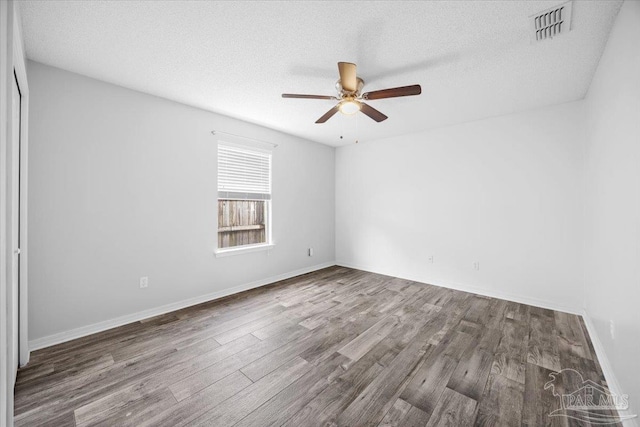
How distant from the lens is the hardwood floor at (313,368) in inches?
62.5

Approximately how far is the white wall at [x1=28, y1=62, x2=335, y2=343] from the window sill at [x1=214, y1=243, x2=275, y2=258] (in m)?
0.08

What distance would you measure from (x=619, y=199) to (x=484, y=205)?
6.52ft

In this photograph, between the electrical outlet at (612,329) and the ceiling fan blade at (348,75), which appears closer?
the electrical outlet at (612,329)

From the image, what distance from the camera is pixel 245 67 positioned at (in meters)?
2.36

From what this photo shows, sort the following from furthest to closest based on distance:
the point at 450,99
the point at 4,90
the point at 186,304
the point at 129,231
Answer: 1. the point at 186,304
2. the point at 450,99
3. the point at 129,231
4. the point at 4,90

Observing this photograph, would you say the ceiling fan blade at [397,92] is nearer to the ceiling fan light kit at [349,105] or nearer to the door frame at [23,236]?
the ceiling fan light kit at [349,105]

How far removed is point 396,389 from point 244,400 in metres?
1.05

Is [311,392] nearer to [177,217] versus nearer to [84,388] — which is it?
[84,388]

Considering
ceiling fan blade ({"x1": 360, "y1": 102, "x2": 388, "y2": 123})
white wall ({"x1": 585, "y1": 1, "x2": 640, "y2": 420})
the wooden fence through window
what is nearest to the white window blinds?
the wooden fence through window

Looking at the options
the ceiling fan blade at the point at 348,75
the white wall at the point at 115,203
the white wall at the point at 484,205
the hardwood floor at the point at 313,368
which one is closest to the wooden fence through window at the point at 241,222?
the white wall at the point at 115,203

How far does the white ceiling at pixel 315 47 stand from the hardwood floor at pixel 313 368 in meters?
2.57

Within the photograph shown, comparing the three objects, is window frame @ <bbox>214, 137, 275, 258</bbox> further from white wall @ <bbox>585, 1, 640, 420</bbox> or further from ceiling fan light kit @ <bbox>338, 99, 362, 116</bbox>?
white wall @ <bbox>585, 1, 640, 420</bbox>

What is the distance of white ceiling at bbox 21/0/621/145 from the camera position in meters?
1.69

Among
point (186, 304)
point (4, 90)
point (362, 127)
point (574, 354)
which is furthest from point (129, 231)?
point (574, 354)
